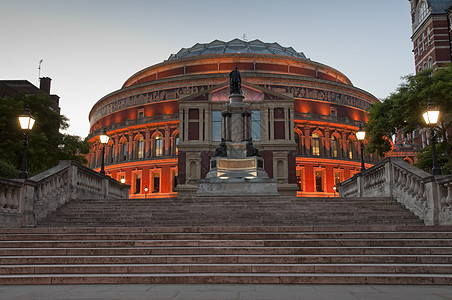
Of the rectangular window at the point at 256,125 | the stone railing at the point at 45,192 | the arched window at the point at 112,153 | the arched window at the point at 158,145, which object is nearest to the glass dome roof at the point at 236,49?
the arched window at the point at 158,145

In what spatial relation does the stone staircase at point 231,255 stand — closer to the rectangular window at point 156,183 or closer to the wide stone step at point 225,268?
the wide stone step at point 225,268

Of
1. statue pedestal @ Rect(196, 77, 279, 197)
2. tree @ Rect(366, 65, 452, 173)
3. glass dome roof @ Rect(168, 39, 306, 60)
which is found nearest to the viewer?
statue pedestal @ Rect(196, 77, 279, 197)

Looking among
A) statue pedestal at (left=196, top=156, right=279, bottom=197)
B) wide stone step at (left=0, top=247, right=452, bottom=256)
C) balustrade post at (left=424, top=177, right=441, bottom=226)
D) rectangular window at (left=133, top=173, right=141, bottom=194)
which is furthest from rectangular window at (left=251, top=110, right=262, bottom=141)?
Result: wide stone step at (left=0, top=247, right=452, bottom=256)

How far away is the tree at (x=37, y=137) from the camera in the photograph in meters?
36.1

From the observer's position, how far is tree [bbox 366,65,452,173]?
34.8 metres

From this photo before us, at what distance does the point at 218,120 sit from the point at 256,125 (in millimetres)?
4701

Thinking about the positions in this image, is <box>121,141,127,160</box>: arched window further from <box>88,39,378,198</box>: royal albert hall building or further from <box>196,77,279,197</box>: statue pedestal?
<box>196,77,279,197</box>: statue pedestal

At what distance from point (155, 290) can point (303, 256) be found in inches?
154

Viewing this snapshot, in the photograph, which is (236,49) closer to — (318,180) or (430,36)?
(318,180)

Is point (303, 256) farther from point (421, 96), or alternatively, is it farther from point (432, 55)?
point (432, 55)

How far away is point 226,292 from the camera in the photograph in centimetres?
878

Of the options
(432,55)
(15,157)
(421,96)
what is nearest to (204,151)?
(15,157)

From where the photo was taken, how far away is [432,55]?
2783 inches

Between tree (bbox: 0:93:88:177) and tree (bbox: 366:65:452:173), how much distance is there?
91.0 ft
